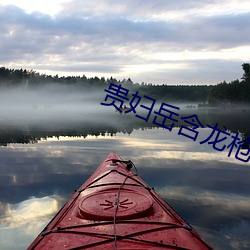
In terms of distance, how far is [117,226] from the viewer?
4.62m

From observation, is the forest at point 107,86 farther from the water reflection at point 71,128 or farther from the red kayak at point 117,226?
the red kayak at point 117,226

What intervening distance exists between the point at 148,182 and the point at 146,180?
20cm

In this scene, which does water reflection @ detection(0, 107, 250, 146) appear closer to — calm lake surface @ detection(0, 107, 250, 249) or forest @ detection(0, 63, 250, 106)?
calm lake surface @ detection(0, 107, 250, 249)

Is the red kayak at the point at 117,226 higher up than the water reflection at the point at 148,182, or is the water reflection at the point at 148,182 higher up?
the red kayak at the point at 117,226

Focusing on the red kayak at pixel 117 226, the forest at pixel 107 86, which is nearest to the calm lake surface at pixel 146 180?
the red kayak at pixel 117 226

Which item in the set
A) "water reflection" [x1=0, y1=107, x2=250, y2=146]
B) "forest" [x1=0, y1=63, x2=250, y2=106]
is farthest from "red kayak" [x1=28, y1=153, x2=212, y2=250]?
"forest" [x1=0, y1=63, x2=250, y2=106]

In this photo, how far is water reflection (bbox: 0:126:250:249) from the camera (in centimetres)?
662

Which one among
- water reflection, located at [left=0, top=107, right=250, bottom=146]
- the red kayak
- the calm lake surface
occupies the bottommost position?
water reflection, located at [left=0, top=107, right=250, bottom=146]

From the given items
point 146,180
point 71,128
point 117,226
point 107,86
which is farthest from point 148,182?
point 107,86

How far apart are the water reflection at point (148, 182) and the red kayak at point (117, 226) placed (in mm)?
1376

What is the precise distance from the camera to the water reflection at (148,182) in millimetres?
6621

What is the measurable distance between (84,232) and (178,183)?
19.4 feet

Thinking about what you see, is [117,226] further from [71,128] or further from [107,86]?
[107,86]

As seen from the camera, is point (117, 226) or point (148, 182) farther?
point (148, 182)
